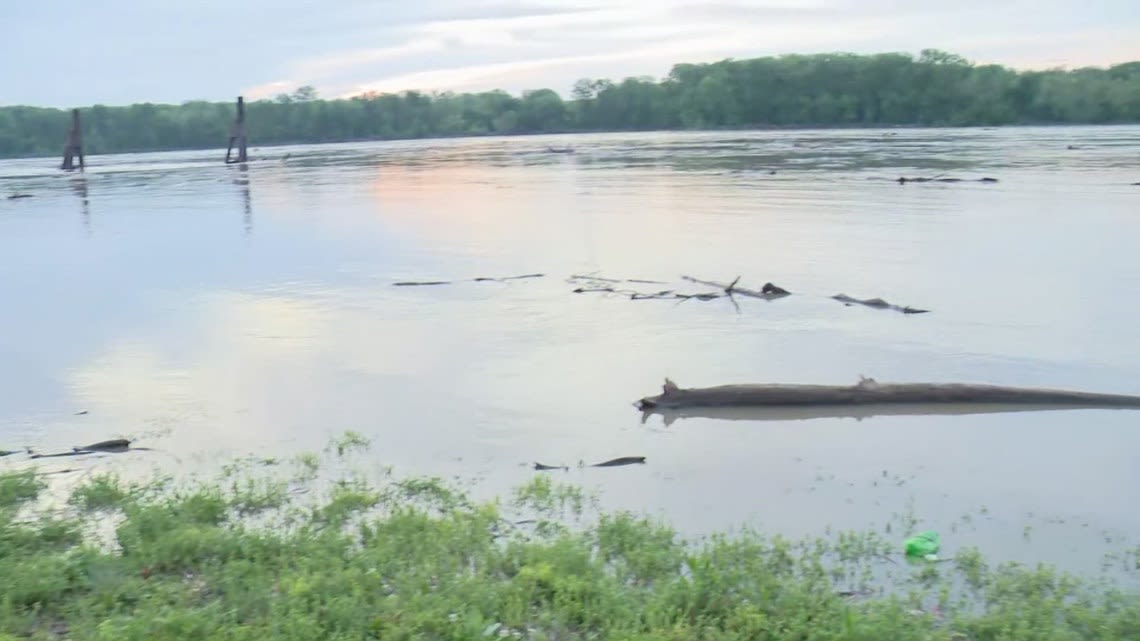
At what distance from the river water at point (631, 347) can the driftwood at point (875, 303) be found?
20 cm

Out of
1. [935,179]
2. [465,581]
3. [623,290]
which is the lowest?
[465,581]

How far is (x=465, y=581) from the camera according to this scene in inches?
215

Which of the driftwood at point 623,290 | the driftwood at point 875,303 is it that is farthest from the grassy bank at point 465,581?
the driftwood at point 623,290

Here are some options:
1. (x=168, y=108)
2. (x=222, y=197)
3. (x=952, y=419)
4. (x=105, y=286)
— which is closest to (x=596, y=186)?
(x=222, y=197)

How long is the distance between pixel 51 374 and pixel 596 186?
27959mm

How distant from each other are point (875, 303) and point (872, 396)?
4755 millimetres

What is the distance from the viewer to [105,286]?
710 inches

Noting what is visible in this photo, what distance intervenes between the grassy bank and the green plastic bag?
0.13m

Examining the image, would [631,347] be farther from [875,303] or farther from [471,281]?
[471,281]

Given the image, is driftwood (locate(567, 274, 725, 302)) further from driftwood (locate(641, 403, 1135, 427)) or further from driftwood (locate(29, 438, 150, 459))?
driftwood (locate(29, 438, 150, 459))

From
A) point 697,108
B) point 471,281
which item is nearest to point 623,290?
point 471,281

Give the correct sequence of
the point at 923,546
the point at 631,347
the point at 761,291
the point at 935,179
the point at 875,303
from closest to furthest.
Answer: the point at 923,546, the point at 631,347, the point at 875,303, the point at 761,291, the point at 935,179

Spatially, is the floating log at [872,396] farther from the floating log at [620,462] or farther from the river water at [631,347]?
the floating log at [620,462]

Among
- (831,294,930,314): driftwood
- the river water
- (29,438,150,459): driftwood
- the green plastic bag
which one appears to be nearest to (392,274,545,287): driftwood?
the river water
